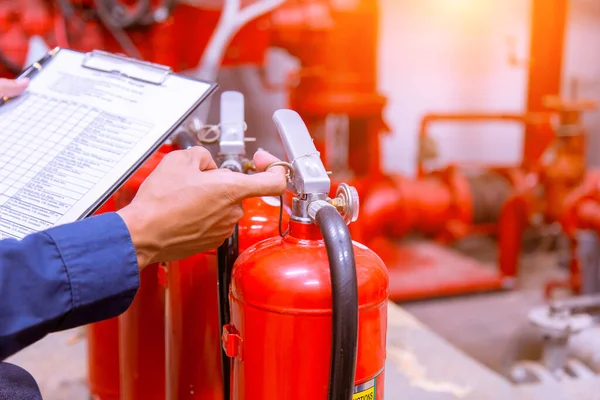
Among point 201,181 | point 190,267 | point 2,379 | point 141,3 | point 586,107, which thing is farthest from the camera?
point 586,107

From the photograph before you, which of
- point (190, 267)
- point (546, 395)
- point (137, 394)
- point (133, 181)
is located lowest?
point (546, 395)

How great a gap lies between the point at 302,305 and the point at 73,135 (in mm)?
475

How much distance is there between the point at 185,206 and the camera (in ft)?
2.40

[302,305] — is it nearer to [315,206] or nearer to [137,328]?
[315,206]

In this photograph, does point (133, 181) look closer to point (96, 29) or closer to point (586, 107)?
point (96, 29)

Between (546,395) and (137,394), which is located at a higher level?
(137,394)

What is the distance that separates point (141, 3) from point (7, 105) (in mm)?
1508

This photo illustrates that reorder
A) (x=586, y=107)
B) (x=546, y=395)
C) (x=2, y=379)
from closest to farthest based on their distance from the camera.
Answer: (x=2, y=379), (x=546, y=395), (x=586, y=107)

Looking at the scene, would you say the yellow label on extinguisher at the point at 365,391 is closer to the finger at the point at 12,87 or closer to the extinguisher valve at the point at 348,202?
the extinguisher valve at the point at 348,202

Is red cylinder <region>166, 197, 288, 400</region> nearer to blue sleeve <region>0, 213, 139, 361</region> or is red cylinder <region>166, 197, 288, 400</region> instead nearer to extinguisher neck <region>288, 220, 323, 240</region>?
extinguisher neck <region>288, 220, 323, 240</region>

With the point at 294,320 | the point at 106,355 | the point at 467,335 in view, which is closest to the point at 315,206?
the point at 294,320

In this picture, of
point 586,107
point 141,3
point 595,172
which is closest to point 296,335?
point 141,3

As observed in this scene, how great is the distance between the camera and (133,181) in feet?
3.91

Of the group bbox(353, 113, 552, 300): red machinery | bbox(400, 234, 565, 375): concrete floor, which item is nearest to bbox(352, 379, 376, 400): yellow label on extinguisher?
bbox(400, 234, 565, 375): concrete floor
